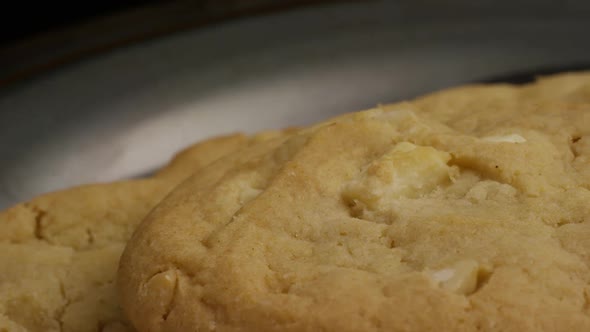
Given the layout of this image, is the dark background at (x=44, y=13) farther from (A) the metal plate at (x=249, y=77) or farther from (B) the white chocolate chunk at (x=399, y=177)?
(B) the white chocolate chunk at (x=399, y=177)

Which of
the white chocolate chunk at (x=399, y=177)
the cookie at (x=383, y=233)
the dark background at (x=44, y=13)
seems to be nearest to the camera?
the cookie at (x=383, y=233)

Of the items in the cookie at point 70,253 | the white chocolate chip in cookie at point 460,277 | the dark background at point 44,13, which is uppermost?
the dark background at point 44,13

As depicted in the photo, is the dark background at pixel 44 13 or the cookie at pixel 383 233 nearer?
the cookie at pixel 383 233

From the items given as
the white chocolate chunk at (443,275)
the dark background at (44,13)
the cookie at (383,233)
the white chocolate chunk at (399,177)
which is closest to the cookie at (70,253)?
the cookie at (383,233)

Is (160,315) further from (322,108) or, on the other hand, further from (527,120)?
(322,108)

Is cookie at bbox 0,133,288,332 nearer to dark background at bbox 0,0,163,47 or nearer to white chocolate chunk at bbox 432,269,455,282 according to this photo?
white chocolate chunk at bbox 432,269,455,282

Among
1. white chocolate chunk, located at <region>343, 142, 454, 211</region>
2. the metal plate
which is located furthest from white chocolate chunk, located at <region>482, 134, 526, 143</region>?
the metal plate
